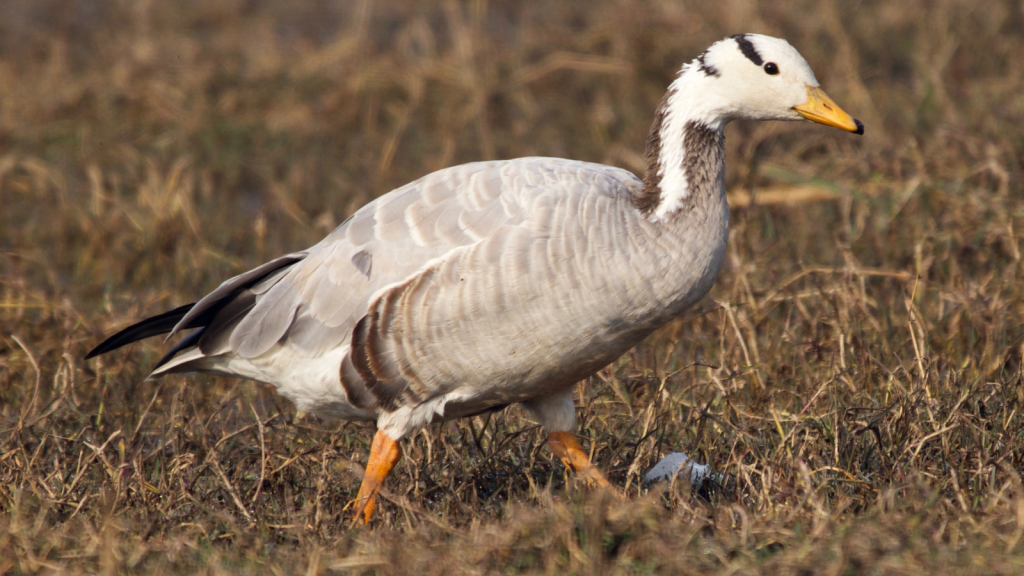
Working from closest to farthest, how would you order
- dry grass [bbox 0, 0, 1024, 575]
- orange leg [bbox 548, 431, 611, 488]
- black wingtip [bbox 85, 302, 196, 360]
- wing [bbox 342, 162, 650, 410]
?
1. dry grass [bbox 0, 0, 1024, 575]
2. wing [bbox 342, 162, 650, 410]
3. orange leg [bbox 548, 431, 611, 488]
4. black wingtip [bbox 85, 302, 196, 360]

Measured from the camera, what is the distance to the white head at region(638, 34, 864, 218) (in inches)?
159

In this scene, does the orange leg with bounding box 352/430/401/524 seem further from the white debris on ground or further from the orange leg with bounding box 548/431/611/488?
the white debris on ground

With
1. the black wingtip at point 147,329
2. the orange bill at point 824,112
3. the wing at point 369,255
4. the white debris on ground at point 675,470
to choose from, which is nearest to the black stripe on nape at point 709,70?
the orange bill at point 824,112

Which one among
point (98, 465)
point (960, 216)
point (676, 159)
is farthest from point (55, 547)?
point (960, 216)

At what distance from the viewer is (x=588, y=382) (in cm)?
514

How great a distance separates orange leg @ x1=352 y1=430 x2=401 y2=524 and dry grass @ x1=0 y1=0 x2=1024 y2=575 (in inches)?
3.9

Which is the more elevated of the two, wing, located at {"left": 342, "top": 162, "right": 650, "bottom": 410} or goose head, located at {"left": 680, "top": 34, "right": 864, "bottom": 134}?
goose head, located at {"left": 680, "top": 34, "right": 864, "bottom": 134}

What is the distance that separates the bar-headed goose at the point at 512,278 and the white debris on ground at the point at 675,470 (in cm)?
26

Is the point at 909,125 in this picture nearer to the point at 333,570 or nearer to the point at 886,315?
the point at 886,315

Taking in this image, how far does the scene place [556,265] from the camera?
380 centimetres

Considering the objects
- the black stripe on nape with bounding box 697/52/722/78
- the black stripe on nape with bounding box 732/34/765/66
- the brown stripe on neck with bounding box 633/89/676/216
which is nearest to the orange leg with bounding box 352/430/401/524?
the brown stripe on neck with bounding box 633/89/676/216

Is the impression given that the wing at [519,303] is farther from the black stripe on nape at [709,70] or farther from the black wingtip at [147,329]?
the black wingtip at [147,329]

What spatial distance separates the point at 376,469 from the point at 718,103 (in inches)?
68.0

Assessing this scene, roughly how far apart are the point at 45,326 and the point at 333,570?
3.01 metres
